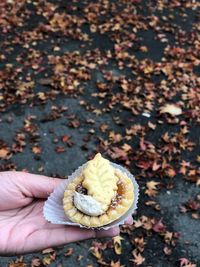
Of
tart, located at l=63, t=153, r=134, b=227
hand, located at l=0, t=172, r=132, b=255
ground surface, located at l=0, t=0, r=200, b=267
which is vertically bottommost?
ground surface, located at l=0, t=0, r=200, b=267

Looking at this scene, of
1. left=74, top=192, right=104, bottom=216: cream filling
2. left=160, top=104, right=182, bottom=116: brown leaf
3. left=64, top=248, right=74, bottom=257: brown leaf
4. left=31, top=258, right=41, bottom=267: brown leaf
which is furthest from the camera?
left=160, top=104, right=182, bottom=116: brown leaf

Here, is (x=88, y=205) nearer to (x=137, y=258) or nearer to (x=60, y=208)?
(x=60, y=208)

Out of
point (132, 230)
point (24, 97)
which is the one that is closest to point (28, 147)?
point (24, 97)

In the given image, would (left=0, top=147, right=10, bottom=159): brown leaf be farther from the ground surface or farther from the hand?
the hand

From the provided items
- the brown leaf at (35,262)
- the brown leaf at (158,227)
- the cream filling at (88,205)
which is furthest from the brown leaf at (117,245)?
the cream filling at (88,205)

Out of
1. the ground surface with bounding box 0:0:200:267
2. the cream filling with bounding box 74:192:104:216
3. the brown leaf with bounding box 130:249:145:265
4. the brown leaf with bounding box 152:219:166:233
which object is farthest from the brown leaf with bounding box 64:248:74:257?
the cream filling with bounding box 74:192:104:216

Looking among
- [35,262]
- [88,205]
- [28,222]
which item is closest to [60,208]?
[28,222]
